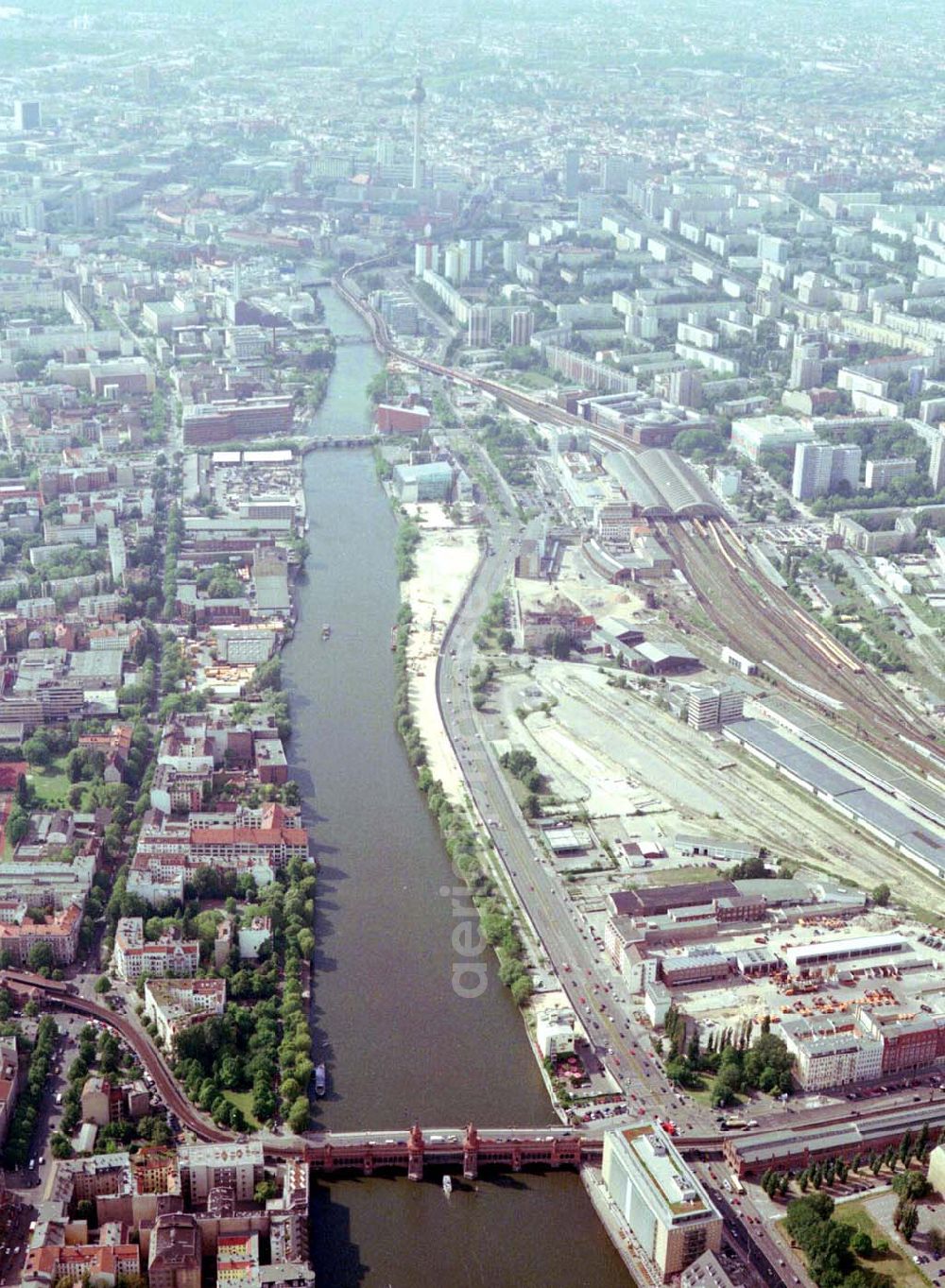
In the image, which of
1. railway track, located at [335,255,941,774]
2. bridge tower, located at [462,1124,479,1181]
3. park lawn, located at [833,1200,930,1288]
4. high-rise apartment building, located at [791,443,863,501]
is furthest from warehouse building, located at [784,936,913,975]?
high-rise apartment building, located at [791,443,863,501]

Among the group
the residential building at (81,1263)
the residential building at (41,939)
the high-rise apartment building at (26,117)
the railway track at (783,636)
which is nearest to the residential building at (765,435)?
the railway track at (783,636)

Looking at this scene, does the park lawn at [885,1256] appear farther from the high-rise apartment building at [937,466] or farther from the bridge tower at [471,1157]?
the high-rise apartment building at [937,466]

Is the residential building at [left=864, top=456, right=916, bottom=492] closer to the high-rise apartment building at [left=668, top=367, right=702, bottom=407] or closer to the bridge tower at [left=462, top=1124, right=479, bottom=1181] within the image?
the high-rise apartment building at [left=668, top=367, right=702, bottom=407]

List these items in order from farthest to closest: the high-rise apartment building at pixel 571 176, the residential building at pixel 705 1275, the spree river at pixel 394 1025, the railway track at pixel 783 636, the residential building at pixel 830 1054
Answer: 1. the high-rise apartment building at pixel 571 176
2. the railway track at pixel 783 636
3. the residential building at pixel 830 1054
4. the spree river at pixel 394 1025
5. the residential building at pixel 705 1275

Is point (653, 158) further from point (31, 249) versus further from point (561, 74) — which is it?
point (31, 249)

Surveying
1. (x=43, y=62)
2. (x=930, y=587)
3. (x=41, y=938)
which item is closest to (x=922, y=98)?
(x=43, y=62)

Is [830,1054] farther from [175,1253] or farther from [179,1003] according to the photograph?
[175,1253]

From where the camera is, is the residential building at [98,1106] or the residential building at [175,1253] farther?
the residential building at [98,1106]
